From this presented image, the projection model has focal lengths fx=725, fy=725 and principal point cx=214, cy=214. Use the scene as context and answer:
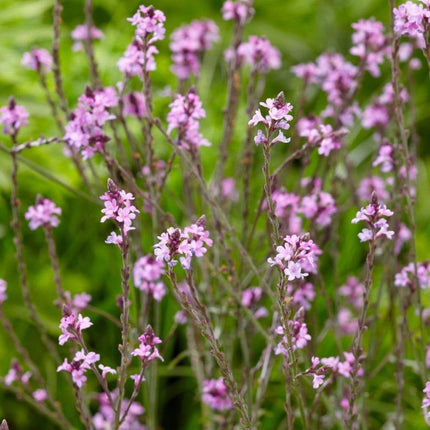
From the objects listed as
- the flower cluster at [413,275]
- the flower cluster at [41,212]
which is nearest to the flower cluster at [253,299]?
the flower cluster at [413,275]

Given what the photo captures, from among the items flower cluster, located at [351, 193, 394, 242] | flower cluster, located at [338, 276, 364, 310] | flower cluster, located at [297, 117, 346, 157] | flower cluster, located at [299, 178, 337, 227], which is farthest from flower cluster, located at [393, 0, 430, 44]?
flower cluster, located at [338, 276, 364, 310]

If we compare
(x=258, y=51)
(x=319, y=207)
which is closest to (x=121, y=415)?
(x=319, y=207)

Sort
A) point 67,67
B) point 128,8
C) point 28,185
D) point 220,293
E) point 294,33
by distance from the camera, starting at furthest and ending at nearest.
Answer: point 294,33
point 128,8
point 67,67
point 28,185
point 220,293

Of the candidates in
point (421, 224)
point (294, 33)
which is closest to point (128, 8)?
point (294, 33)

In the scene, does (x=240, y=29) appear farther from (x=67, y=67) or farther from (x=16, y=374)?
(x=67, y=67)

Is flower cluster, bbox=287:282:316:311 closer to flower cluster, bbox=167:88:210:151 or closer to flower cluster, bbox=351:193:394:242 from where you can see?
flower cluster, bbox=167:88:210:151
